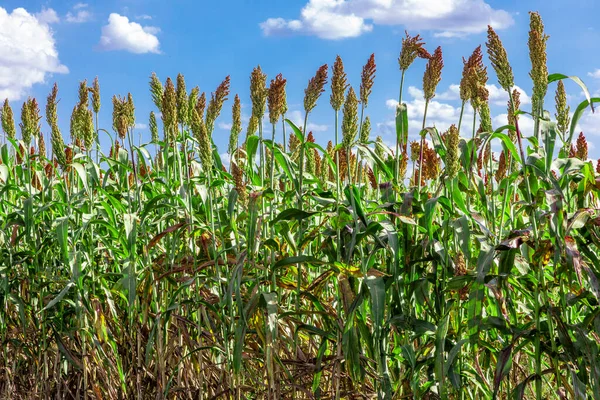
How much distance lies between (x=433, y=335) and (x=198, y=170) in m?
1.75

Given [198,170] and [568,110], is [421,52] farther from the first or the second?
[198,170]

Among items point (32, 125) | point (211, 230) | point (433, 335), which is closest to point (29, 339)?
point (32, 125)

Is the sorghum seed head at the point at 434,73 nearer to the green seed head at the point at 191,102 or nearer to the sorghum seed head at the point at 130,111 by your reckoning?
the green seed head at the point at 191,102

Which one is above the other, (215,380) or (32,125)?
(32,125)

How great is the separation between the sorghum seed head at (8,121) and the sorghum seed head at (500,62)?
2.74 metres

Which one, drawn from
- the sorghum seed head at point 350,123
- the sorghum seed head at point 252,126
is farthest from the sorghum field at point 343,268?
the sorghum seed head at point 252,126

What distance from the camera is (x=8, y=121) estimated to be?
12.3ft

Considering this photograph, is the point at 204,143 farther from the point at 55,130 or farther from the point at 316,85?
the point at 55,130

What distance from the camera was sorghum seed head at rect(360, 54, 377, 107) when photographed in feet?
8.13

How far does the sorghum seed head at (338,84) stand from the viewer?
236 cm

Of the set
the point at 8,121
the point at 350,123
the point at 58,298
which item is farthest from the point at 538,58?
the point at 8,121

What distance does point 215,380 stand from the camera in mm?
2908

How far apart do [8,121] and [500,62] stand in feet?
9.11

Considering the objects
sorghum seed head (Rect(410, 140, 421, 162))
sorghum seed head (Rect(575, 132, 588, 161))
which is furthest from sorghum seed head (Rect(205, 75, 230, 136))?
sorghum seed head (Rect(575, 132, 588, 161))
